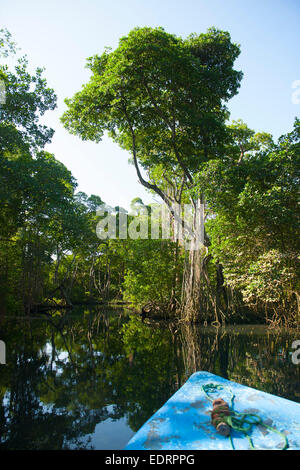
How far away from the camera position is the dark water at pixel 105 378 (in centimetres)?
239

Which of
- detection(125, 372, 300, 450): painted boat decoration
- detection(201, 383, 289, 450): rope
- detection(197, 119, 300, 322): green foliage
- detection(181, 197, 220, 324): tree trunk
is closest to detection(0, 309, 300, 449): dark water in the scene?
detection(125, 372, 300, 450): painted boat decoration

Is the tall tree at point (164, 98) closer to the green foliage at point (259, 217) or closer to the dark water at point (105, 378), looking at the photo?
the green foliage at point (259, 217)

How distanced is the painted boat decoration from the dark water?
1.20 ft

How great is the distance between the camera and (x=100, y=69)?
31.1 ft

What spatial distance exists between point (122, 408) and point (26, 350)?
3.88 m

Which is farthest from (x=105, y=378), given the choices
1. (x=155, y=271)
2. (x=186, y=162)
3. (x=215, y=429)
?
(x=155, y=271)

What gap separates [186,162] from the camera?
32.9 ft

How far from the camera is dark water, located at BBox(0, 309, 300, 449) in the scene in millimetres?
2395

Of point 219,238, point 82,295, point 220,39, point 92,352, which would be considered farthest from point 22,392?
point 82,295

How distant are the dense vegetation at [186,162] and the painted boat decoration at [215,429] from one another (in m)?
4.31

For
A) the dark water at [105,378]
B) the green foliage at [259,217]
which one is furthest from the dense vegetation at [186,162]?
the dark water at [105,378]

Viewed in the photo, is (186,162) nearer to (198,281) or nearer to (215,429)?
(198,281)

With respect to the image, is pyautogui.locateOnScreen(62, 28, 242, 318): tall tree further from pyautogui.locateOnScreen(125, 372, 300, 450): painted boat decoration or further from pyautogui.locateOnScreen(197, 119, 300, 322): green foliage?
pyautogui.locateOnScreen(125, 372, 300, 450): painted boat decoration

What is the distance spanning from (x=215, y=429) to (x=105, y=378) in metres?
2.16
